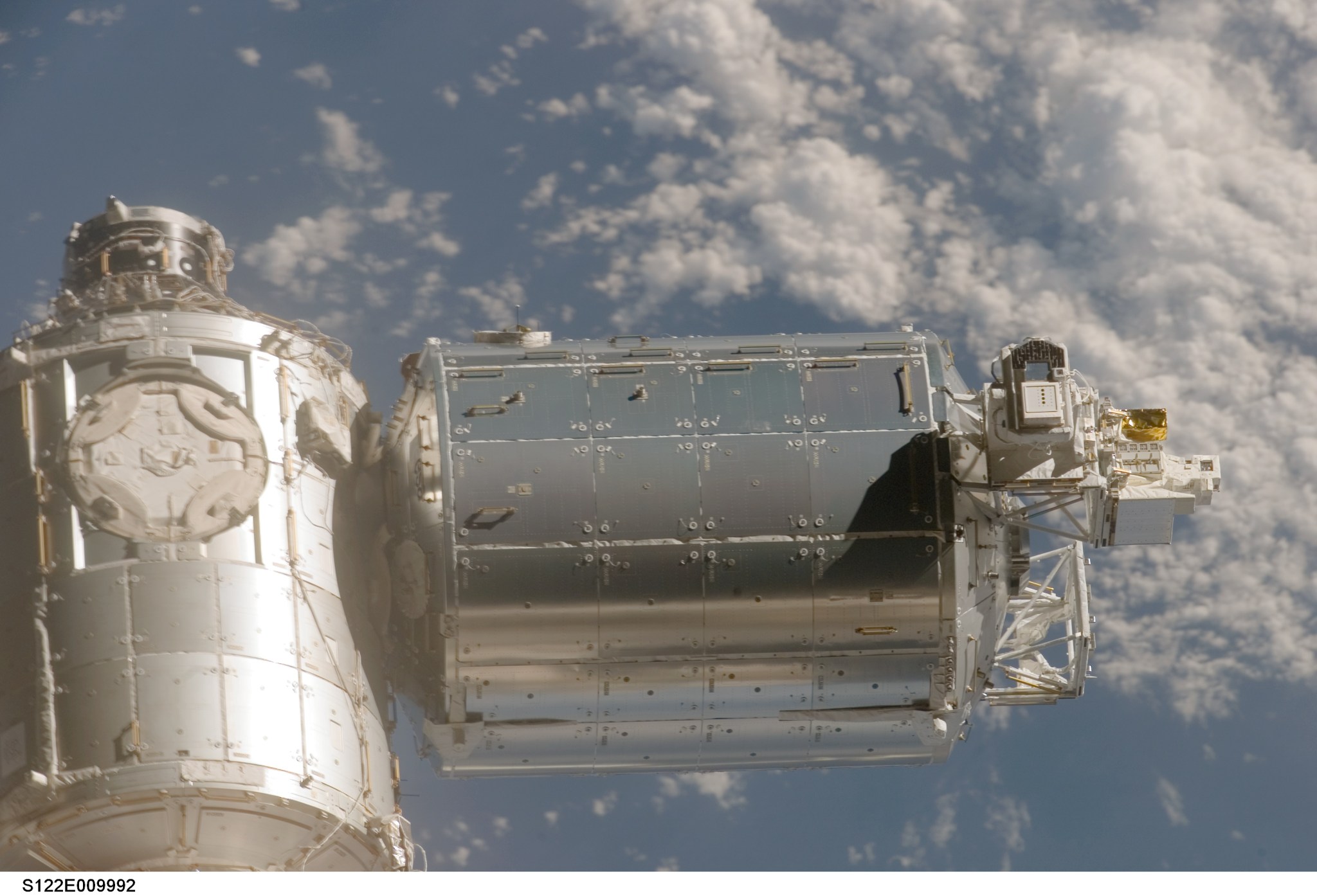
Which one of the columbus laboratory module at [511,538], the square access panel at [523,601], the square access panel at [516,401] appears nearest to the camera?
the columbus laboratory module at [511,538]

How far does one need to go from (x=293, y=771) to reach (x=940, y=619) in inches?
610

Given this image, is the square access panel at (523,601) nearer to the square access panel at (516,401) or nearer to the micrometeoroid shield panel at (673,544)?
the micrometeoroid shield panel at (673,544)

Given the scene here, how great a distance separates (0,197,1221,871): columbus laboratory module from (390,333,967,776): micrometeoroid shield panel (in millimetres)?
70

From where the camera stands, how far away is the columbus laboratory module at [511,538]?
136 feet

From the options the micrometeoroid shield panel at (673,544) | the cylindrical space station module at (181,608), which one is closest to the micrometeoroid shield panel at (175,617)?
the cylindrical space station module at (181,608)

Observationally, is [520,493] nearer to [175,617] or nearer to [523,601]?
[523,601]

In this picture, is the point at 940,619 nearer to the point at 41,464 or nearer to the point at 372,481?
the point at 372,481

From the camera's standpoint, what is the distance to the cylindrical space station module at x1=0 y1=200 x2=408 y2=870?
40.2 meters

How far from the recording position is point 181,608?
41312mm

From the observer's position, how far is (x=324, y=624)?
4297cm

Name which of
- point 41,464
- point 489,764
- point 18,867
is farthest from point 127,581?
point 489,764

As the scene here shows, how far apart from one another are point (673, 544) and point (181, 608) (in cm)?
1124

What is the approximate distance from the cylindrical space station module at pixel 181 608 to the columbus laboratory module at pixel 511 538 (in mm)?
76

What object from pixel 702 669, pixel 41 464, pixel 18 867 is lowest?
pixel 18 867
